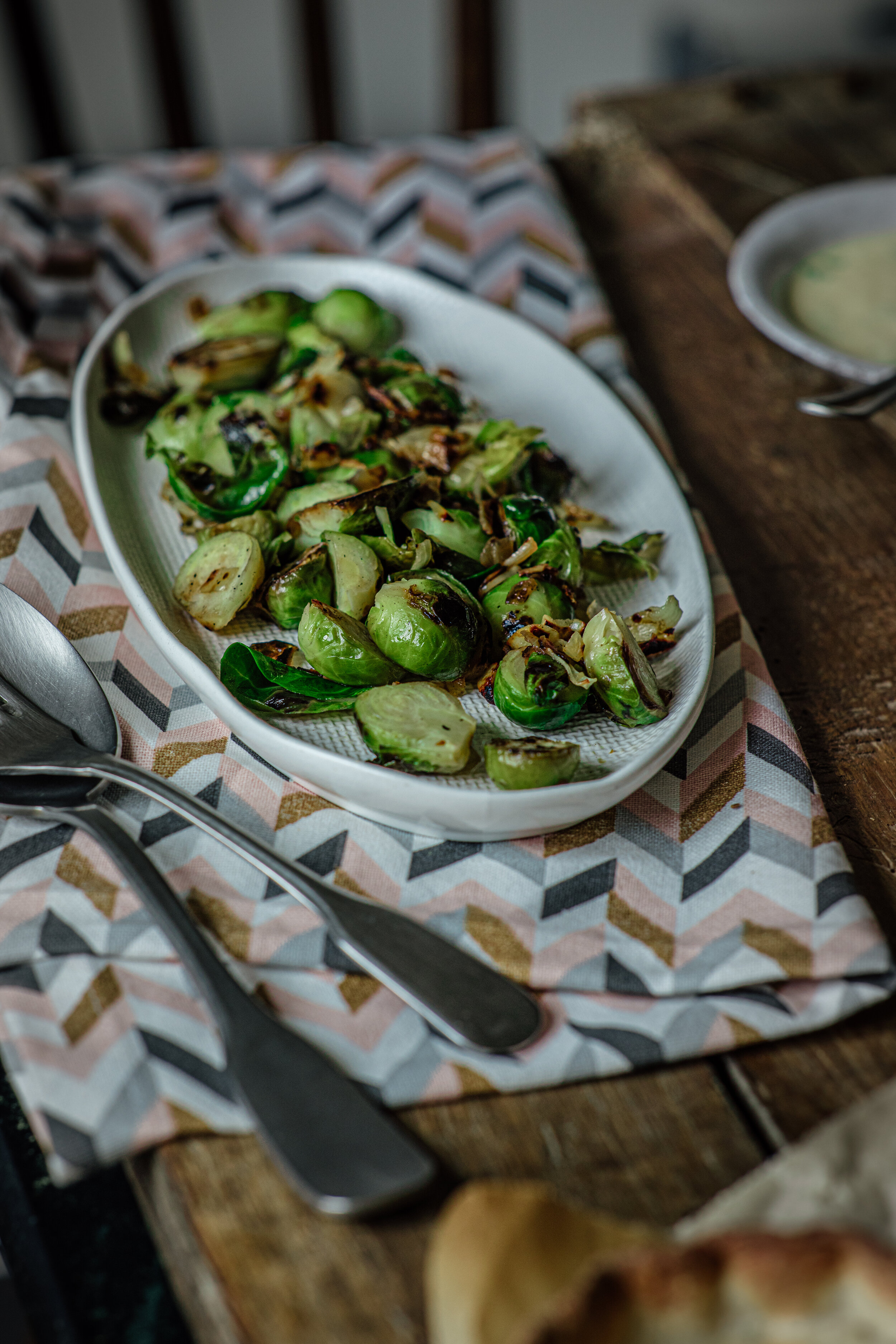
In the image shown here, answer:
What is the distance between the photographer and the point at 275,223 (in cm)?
243

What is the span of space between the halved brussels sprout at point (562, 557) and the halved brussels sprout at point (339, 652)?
0.88 ft

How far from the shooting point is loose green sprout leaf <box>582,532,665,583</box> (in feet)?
4.98

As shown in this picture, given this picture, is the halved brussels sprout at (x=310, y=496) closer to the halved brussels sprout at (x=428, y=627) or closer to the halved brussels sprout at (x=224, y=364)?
the halved brussels sprout at (x=428, y=627)

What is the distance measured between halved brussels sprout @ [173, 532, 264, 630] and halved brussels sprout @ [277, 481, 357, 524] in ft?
0.39

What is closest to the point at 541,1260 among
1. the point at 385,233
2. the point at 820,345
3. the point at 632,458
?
the point at 632,458

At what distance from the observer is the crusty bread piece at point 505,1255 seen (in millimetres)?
795

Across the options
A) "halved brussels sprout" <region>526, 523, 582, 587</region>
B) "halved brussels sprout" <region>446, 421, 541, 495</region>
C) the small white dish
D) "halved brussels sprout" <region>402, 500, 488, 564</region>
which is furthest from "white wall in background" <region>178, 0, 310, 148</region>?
"halved brussels sprout" <region>526, 523, 582, 587</region>

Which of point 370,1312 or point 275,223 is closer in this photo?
point 370,1312

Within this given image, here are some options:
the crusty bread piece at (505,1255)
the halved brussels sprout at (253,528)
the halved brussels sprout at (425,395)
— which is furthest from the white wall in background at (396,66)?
the crusty bread piece at (505,1255)

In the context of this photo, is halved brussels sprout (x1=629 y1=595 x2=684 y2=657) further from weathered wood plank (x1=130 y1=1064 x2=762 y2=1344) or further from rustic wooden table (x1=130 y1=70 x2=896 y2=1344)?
weathered wood plank (x1=130 y1=1064 x2=762 y2=1344)

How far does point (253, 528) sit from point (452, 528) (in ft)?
0.94

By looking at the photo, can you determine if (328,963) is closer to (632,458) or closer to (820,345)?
(632,458)

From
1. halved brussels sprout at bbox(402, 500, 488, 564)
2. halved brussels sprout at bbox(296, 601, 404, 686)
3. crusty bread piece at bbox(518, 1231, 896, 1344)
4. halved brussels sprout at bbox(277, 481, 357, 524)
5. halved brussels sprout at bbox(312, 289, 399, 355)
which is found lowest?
crusty bread piece at bbox(518, 1231, 896, 1344)

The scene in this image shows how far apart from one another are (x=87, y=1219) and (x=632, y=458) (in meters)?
1.30
